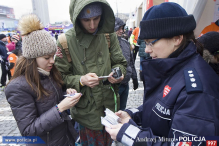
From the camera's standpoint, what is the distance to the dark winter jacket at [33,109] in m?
1.43

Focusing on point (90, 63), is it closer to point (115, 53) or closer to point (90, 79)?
point (90, 79)

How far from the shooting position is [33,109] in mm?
1494

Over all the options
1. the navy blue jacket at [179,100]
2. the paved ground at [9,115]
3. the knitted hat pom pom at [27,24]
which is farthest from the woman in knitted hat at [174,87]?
the paved ground at [9,115]

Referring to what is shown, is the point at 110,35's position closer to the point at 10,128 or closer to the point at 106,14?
the point at 106,14

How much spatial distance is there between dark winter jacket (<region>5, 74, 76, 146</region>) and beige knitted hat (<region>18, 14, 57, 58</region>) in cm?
26

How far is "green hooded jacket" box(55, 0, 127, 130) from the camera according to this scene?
5.96ft

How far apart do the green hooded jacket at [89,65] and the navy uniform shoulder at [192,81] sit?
3.62 ft

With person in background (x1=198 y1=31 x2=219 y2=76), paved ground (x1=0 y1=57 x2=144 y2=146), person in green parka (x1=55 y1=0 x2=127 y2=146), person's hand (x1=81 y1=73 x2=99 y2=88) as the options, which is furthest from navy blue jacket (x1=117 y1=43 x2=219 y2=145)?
Result: paved ground (x1=0 y1=57 x2=144 y2=146)

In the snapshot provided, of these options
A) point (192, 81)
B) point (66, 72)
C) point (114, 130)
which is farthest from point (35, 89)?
point (192, 81)

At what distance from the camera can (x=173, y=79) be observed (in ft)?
3.37

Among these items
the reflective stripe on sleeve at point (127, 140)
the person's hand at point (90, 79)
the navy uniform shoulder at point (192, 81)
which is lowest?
the reflective stripe on sleeve at point (127, 140)

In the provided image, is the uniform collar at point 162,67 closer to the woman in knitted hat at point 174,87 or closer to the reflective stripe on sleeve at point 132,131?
the woman in knitted hat at point 174,87

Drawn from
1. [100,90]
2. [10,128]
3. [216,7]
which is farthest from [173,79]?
[10,128]

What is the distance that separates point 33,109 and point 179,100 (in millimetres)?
1327
